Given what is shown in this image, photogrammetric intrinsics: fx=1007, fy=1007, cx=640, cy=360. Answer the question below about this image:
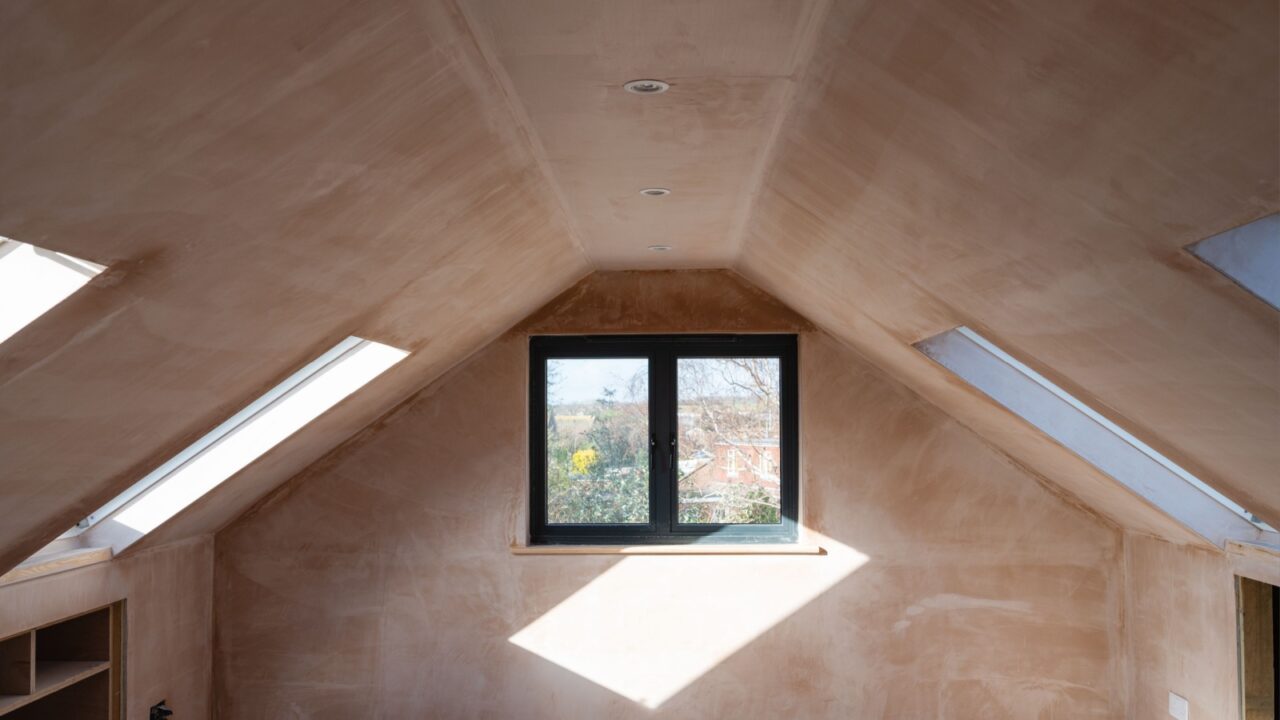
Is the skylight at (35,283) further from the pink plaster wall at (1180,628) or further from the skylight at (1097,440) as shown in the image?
the pink plaster wall at (1180,628)

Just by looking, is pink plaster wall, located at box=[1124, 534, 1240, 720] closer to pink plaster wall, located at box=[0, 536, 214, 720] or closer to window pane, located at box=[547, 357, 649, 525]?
window pane, located at box=[547, 357, 649, 525]

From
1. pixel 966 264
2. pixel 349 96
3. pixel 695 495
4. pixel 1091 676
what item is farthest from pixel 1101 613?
pixel 349 96

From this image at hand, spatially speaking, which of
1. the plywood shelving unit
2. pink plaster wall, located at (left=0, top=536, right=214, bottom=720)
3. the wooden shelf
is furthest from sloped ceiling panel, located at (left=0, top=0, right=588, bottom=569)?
the plywood shelving unit

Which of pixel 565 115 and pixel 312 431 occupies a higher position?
pixel 565 115

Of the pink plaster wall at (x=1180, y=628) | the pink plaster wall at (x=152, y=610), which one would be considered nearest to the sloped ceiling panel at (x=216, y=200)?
the pink plaster wall at (x=152, y=610)

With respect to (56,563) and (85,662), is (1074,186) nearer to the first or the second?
(56,563)

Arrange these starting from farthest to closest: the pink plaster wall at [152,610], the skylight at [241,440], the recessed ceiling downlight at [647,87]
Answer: the skylight at [241,440]
the pink plaster wall at [152,610]
the recessed ceiling downlight at [647,87]

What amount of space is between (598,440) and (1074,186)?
3712mm

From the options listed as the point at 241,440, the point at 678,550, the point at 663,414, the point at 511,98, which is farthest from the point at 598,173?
the point at 678,550

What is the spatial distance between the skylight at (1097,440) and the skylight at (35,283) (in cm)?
289

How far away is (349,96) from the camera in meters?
1.70

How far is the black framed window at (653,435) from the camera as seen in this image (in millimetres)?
5098

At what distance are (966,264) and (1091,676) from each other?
3.29 m

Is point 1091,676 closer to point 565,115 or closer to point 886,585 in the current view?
point 886,585
